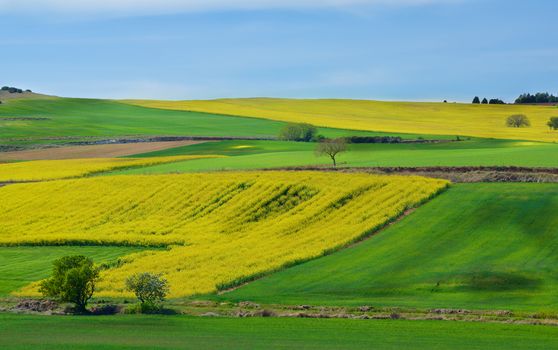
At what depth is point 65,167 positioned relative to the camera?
98.6m

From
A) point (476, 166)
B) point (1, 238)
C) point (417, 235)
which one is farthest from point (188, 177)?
point (417, 235)

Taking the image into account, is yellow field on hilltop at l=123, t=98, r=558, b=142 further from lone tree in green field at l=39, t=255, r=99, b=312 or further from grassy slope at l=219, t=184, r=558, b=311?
lone tree in green field at l=39, t=255, r=99, b=312

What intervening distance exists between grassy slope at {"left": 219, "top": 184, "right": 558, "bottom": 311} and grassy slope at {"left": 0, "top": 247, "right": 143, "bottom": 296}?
490 inches

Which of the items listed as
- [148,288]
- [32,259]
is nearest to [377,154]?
[32,259]

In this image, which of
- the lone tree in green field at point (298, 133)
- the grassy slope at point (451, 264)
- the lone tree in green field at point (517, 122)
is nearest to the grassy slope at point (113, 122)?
the lone tree in green field at point (298, 133)

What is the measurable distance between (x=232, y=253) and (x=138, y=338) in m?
20.8

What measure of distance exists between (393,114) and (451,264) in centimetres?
11133

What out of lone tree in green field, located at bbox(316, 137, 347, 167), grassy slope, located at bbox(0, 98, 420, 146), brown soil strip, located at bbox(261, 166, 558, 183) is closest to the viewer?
brown soil strip, located at bbox(261, 166, 558, 183)

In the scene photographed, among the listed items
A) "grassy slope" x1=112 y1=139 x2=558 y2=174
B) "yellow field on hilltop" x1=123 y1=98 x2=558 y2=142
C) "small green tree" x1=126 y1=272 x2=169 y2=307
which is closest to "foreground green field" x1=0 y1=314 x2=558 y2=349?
"small green tree" x1=126 y1=272 x2=169 y2=307

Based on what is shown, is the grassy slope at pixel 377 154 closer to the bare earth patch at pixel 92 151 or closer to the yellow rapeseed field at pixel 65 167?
the bare earth patch at pixel 92 151

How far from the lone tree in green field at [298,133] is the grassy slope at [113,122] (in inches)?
106

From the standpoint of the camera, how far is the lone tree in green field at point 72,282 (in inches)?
1865

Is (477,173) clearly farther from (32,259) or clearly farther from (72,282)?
(72,282)

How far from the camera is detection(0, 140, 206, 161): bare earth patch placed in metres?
111
